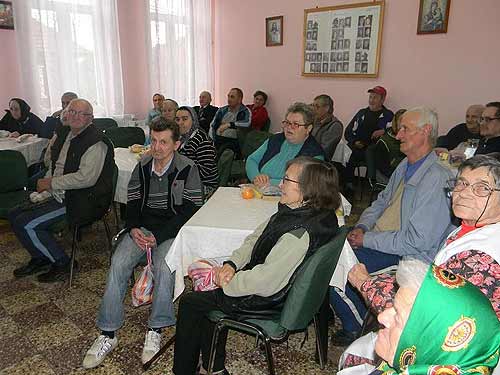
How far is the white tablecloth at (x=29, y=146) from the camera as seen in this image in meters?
3.81

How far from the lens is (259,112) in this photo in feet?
21.4

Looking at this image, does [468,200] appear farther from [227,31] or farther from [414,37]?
[227,31]

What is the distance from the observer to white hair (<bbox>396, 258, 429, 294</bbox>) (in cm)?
88

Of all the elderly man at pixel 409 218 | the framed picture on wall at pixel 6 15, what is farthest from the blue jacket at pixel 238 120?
the elderly man at pixel 409 218

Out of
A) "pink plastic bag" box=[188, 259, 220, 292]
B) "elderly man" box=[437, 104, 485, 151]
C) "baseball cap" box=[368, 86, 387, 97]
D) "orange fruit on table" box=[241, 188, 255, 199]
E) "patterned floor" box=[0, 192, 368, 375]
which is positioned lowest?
"patterned floor" box=[0, 192, 368, 375]

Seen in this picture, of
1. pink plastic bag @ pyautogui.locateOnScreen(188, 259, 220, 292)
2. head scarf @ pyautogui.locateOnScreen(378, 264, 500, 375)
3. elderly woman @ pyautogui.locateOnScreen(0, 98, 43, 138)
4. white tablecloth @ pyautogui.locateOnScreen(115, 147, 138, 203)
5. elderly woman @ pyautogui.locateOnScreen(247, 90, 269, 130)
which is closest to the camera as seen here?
head scarf @ pyautogui.locateOnScreen(378, 264, 500, 375)

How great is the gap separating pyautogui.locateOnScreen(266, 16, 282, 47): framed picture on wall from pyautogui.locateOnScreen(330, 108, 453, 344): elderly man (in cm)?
471

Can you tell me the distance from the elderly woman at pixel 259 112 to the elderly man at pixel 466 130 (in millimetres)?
2833

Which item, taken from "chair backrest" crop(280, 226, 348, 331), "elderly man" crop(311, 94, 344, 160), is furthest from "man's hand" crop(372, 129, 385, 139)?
"chair backrest" crop(280, 226, 348, 331)

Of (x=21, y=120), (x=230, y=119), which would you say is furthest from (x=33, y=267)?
(x=230, y=119)

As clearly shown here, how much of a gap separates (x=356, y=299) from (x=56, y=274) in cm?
207

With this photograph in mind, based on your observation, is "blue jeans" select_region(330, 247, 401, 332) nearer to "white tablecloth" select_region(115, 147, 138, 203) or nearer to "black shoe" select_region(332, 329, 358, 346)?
"black shoe" select_region(332, 329, 358, 346)

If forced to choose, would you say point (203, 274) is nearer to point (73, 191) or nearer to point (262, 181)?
point (262, 181)

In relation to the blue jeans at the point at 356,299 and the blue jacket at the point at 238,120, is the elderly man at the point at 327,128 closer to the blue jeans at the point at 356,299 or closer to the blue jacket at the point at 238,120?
the blue jacket at the point at 238,120
